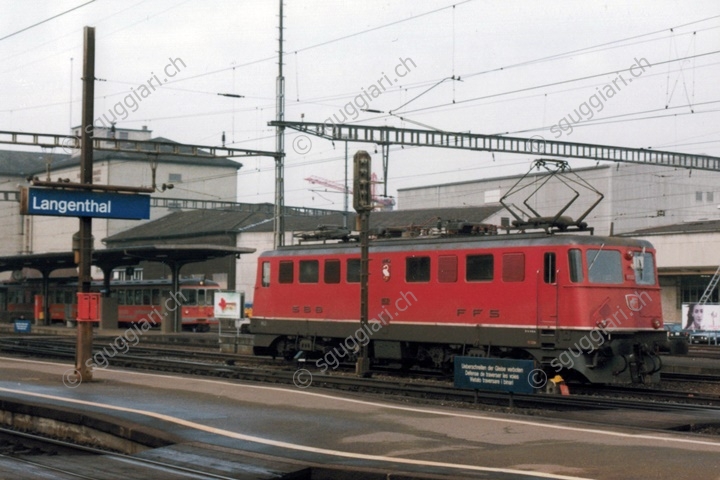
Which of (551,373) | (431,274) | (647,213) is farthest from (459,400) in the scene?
(647,213)

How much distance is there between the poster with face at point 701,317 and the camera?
128 feet

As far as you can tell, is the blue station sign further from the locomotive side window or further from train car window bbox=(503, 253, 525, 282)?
train car window bbox=(503, 253, 525, 282)

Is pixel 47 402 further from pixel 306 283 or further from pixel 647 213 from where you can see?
pixel 647 213

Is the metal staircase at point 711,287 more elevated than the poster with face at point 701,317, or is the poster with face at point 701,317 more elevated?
the metal staircase at point 711,287

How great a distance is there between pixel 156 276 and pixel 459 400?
188ft

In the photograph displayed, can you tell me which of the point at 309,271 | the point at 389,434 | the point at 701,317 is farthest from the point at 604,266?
the point at 701,317

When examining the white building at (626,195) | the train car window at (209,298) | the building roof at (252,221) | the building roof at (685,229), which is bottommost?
the train car window at (209,298)

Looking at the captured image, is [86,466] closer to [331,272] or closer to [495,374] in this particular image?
[495,374]

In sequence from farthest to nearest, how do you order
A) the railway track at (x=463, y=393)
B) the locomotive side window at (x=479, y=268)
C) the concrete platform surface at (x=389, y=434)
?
the locomotive side window at (x=479, y=268)
the railway track at (x=463, y=393)
the concrete platform surface at (x=389, y=434)

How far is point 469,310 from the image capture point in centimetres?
2220

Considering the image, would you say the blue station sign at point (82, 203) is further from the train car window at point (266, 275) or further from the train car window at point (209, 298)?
the train car window at point (209, 298)

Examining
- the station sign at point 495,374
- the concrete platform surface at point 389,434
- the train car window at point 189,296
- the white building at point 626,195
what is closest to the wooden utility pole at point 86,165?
the concrete platform surface at point 389,434

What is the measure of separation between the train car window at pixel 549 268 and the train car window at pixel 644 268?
2.06 m

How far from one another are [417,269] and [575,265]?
175 inches
